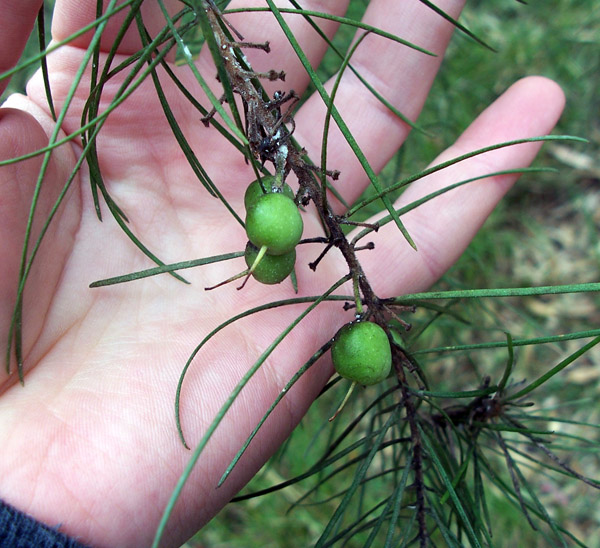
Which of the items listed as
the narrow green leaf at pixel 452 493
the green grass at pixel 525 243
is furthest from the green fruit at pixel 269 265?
the green grass at pixel 525 243

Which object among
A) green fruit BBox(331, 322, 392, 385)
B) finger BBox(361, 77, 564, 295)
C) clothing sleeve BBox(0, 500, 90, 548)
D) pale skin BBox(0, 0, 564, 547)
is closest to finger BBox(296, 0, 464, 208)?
pale skin BBox(0, 0, 564, 547)

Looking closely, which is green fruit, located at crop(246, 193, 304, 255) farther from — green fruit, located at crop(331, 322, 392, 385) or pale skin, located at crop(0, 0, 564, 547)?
pale skin, located at crop(0, 0, 564, 547)

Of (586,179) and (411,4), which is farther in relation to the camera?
(586,179)

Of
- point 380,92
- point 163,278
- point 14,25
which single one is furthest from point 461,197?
point 14,25

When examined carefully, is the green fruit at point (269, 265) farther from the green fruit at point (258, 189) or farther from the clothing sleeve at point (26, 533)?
the clothing sleeve at point (26, 533)

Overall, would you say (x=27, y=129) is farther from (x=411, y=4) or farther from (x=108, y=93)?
(x=411, y=4)

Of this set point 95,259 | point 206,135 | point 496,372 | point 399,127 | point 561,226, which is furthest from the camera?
point 561,226

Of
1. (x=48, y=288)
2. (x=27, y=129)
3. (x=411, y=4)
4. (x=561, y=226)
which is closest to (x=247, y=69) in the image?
(x=27, y=129)
